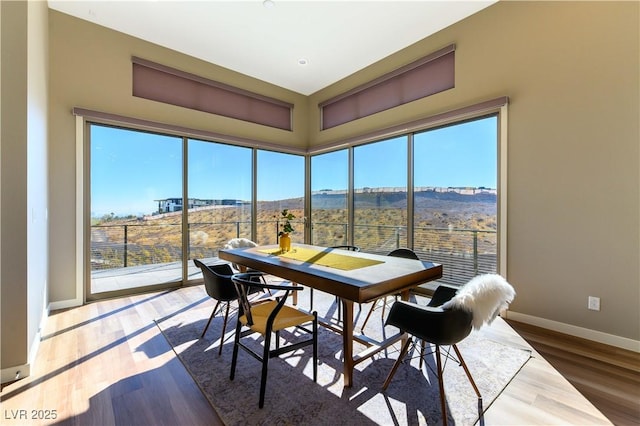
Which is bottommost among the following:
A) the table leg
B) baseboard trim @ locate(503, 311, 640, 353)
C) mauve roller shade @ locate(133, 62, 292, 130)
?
baseboard trim @ locate(503, 311, 640, 353)

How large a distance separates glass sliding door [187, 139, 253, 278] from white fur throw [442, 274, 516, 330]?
4.02 metres

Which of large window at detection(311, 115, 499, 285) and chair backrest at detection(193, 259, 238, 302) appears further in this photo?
large window at detection(311, 115, 499, 285)

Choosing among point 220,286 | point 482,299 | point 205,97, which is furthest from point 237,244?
point 482,299

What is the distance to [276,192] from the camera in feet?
18.9

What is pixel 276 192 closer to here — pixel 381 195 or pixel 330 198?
pixel 330 198

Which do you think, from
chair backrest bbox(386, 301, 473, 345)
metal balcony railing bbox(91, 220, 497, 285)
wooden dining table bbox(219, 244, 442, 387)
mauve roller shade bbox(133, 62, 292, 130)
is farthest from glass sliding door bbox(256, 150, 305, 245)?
chair backrest bbox(386, 301, 473, 345)

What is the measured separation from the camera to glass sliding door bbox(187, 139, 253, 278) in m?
4.68

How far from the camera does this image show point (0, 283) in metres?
2.07

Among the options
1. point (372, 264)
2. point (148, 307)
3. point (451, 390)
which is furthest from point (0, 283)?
point (451, 390)

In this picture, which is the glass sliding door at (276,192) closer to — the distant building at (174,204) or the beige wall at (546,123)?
the distant building at (174,204)

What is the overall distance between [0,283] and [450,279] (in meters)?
4.47

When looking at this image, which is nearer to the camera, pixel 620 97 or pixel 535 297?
pixel 620 97

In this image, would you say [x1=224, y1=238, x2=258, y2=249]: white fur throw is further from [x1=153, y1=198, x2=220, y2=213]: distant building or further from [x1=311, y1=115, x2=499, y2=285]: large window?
[x1=311, y1=115, x2=499, y2=285]: large window

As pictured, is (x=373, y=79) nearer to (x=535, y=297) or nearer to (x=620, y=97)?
(x=620, y=97)
